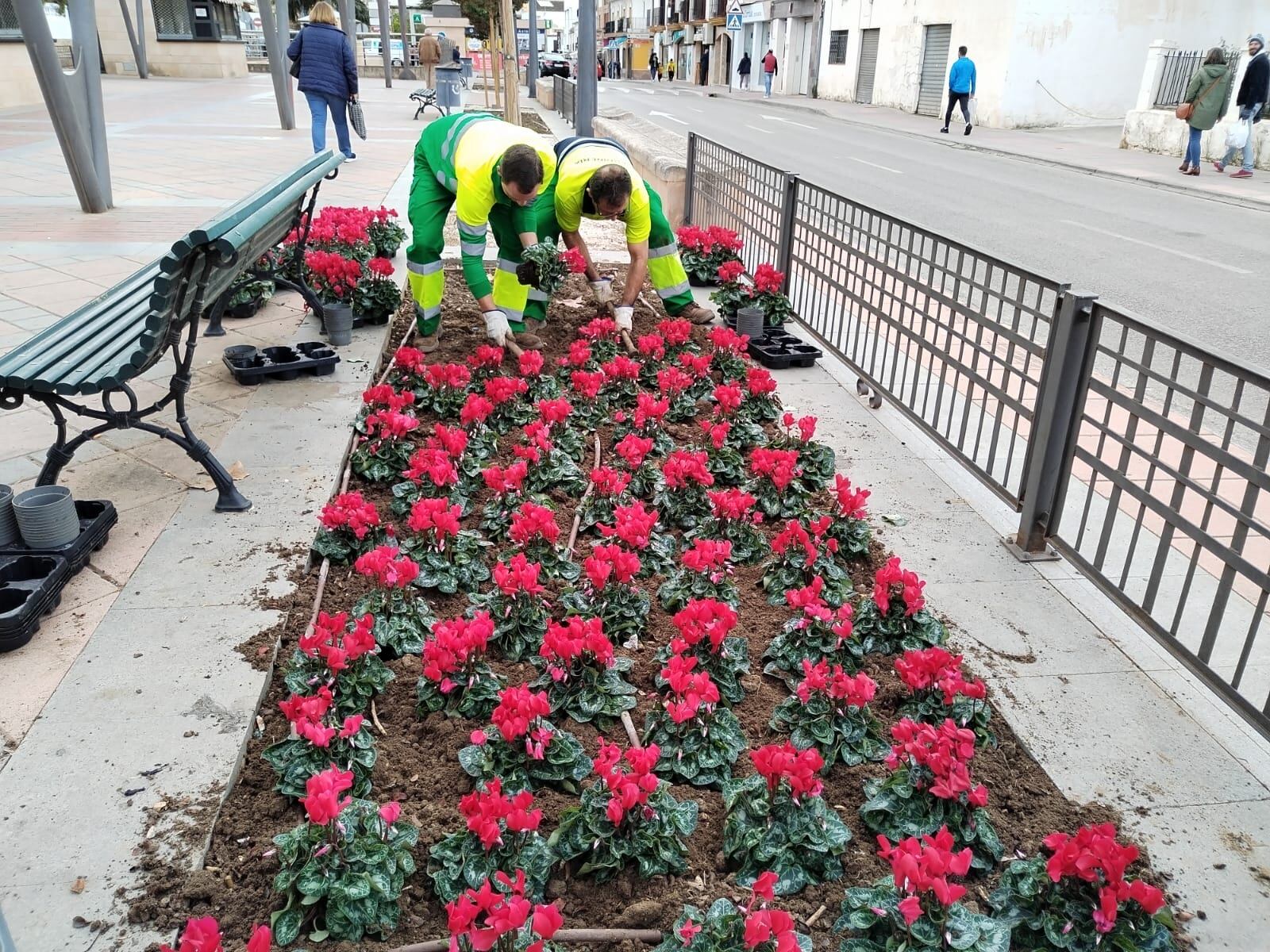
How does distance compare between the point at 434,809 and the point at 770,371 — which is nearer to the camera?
the point at 434,809

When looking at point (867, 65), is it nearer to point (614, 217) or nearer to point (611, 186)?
point (614, 217)

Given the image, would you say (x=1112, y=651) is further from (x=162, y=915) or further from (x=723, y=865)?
(x=162, y=915)

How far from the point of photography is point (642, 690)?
9.91 ft

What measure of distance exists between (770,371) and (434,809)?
4128mm

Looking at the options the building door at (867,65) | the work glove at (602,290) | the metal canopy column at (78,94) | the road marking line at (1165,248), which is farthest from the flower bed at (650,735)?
the building door at (867,65)

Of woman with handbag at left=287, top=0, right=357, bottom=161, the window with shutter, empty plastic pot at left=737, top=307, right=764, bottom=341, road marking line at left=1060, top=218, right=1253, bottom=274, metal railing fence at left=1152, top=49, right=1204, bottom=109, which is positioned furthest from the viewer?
the window with shutter

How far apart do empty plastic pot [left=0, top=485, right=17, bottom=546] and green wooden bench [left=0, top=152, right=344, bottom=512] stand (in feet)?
0.96

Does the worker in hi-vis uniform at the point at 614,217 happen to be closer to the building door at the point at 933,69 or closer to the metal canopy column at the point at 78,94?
the metal canopy column at the point at 78,94

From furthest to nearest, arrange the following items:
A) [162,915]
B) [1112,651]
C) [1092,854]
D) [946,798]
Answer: [1112,651] → [946,798] → [162,915] → [1092,854]

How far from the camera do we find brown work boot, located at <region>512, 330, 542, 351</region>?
5.82 m

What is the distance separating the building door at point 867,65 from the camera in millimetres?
34688

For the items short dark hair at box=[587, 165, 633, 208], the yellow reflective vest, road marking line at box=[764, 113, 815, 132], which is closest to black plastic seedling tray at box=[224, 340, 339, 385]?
the yellow reflective vest

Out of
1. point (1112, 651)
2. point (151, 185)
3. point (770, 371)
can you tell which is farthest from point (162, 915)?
point (151, 185)

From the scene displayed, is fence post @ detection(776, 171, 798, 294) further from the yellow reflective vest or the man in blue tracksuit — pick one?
the man in blue tracksuit
